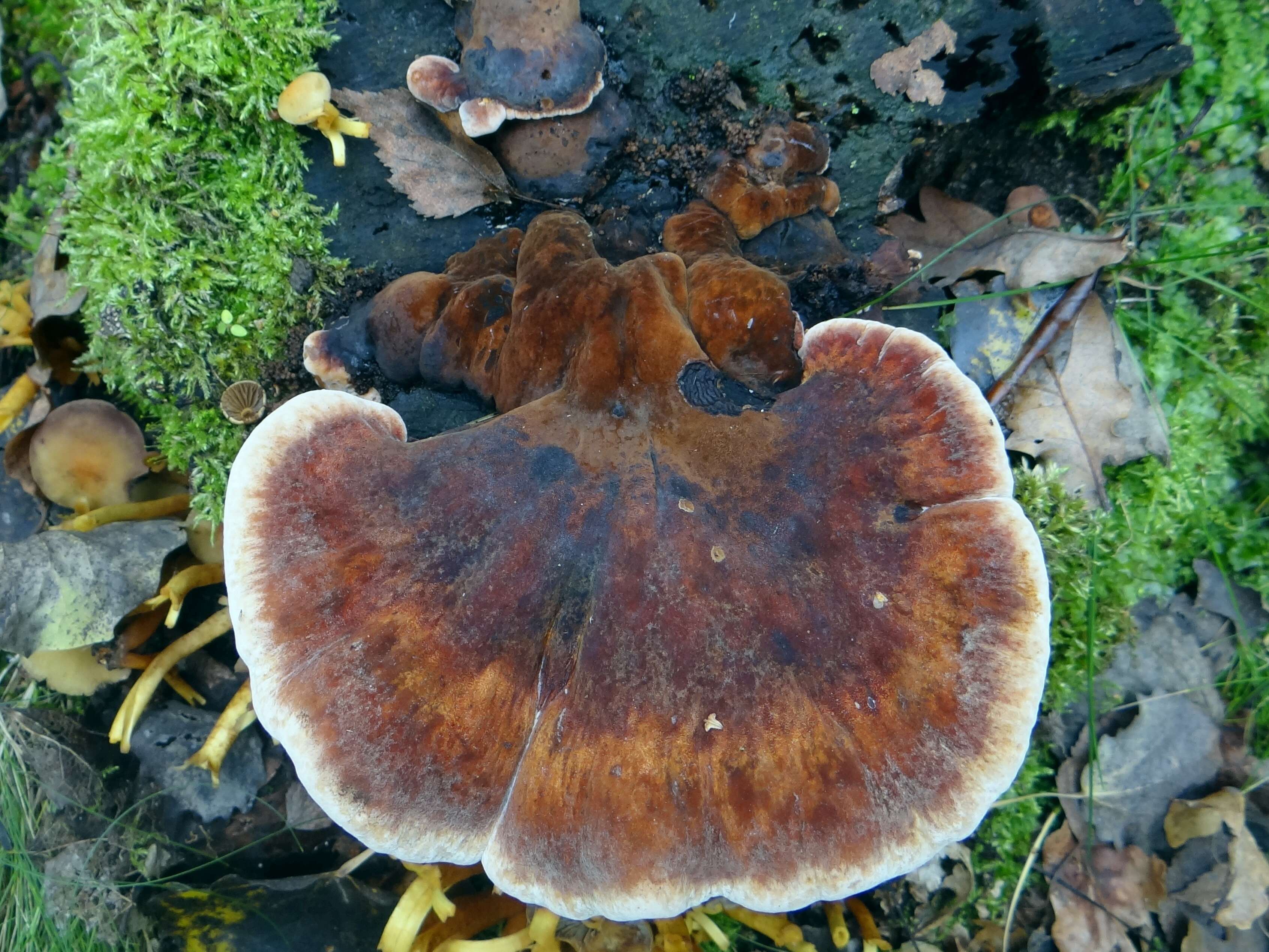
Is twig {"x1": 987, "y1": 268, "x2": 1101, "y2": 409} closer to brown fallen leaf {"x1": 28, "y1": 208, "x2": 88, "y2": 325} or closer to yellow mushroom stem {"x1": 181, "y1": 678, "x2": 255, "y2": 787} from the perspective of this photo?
yellow mushroom stem {"x1": 181, "y1": 678, "x2": 255, "y2": 787}

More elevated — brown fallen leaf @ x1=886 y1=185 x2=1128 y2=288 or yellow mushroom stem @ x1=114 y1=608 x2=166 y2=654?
brown fallen leaf @ x1=886 y1=185 x2=1128 y2=288

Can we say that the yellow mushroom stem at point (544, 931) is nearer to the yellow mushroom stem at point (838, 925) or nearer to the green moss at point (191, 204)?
the yellow mushroom stem at point (838, 925)

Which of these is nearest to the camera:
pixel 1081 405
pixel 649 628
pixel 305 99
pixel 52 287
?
pixel 649 628

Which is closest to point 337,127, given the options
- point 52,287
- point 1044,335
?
point 52,287

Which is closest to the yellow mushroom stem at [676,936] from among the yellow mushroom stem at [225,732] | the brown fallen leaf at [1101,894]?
the brown fallen leaf at [1101,894]

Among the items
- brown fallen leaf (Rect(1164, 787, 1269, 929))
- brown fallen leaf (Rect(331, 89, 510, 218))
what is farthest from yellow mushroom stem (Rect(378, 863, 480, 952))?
brown fallen leaf (Rect(1164, 787, 1269, 929))

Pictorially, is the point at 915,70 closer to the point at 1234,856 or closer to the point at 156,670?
the point at 1234,856
